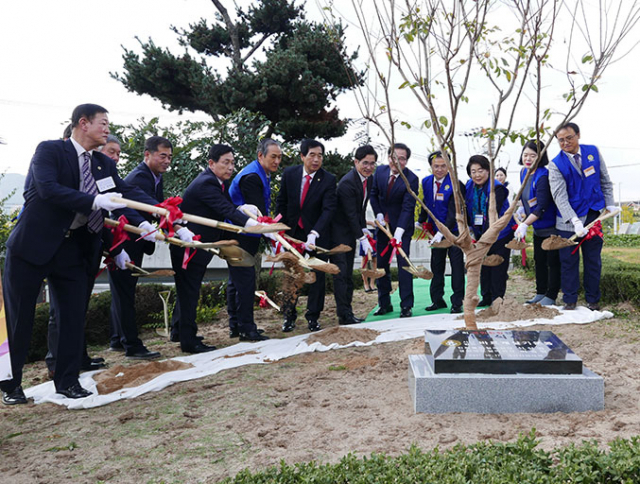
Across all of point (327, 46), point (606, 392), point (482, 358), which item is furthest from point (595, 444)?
point (327, 46)

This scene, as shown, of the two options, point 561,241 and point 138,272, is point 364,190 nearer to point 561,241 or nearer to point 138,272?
point 561,241

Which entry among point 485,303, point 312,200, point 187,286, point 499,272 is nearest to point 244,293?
point 187,286

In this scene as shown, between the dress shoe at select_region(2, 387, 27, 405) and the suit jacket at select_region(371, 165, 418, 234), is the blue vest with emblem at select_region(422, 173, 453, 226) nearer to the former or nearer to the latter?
the suit jacket at select_region(371, 165, 418, 234)

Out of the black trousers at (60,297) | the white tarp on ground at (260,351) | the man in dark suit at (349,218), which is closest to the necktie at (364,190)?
the man in dark suit at (349,218)

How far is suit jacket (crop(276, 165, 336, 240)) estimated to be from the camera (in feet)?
18.3

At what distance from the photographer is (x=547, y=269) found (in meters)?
6.32

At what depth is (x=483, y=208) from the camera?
20.1 ft

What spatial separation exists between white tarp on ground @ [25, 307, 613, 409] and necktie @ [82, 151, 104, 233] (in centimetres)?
115

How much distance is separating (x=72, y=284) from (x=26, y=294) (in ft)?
0.91

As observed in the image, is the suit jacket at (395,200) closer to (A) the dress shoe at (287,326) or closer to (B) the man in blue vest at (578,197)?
(B) the man in blue vest at (578,197)

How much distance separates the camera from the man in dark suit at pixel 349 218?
5654 mm

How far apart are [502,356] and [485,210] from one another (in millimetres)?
3504

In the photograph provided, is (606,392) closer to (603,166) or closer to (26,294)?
(603,166)

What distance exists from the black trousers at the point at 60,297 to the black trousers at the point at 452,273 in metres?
3.95
